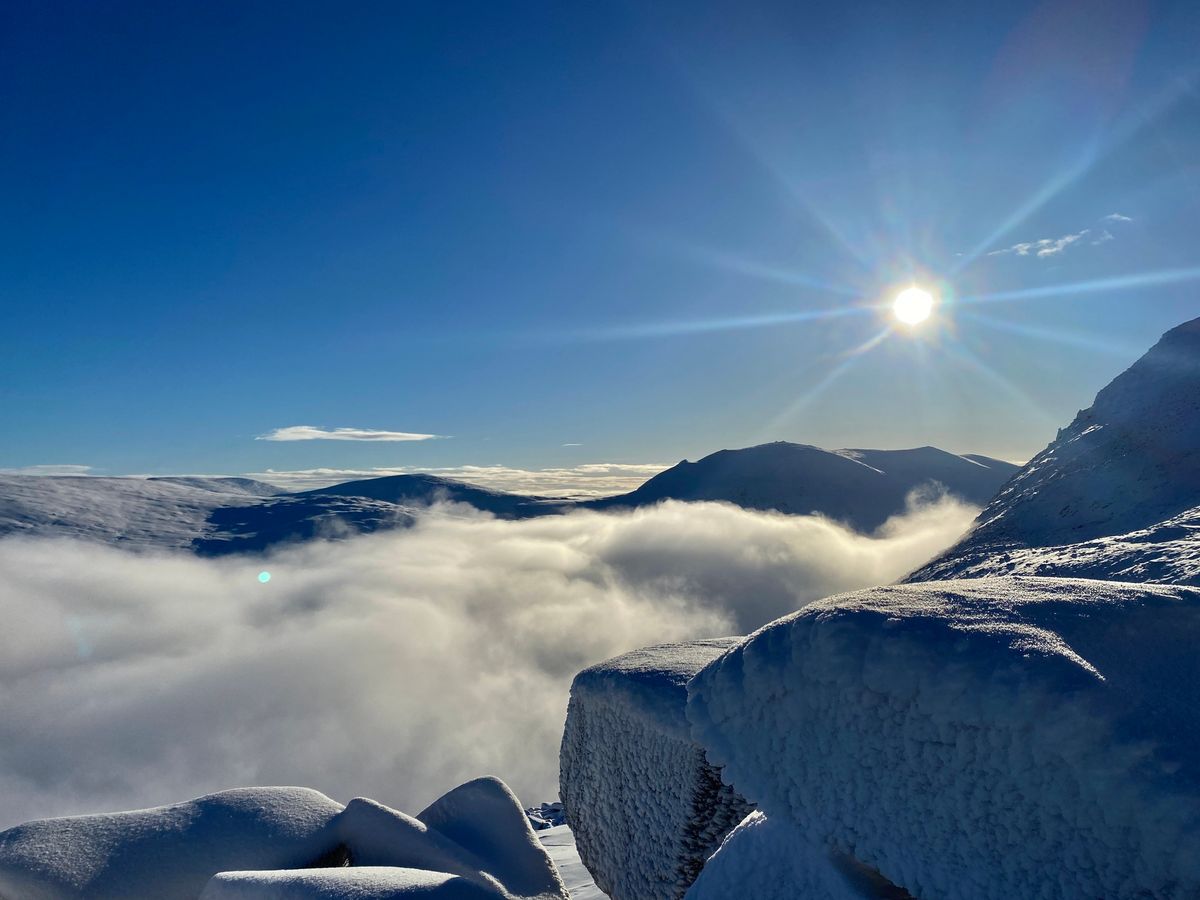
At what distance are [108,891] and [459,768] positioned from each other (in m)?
132

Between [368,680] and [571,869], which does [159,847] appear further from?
[368,680]

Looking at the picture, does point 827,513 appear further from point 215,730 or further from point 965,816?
point 215,730

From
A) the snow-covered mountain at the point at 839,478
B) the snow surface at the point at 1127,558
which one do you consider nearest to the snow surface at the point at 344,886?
the snow surface at the point at 1127,558

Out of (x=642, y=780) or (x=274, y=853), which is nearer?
(x=642, y=780)

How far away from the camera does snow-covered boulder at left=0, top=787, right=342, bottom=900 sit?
4.80 meters

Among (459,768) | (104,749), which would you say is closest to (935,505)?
(459,768)

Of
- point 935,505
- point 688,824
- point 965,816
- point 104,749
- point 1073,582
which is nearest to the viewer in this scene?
point 965,816

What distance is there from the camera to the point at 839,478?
364 feet

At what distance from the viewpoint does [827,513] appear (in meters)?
108

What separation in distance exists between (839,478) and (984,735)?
11557cm

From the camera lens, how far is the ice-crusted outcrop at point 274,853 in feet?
14.2

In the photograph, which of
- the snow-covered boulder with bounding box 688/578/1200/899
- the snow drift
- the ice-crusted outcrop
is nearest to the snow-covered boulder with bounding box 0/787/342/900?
the ice-crusted outcrop

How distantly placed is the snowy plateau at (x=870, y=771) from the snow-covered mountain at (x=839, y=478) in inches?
4152

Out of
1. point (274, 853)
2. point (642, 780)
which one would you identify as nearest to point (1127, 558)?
point (642, 780)
